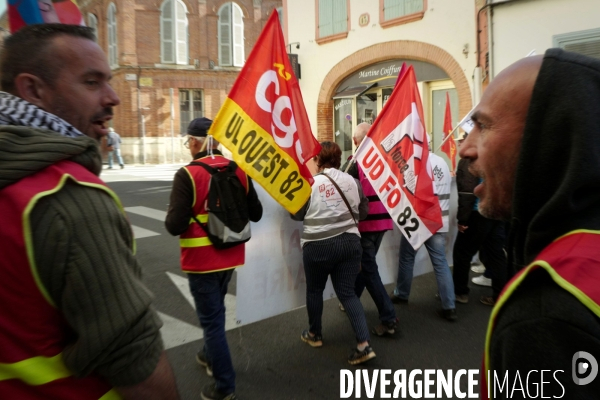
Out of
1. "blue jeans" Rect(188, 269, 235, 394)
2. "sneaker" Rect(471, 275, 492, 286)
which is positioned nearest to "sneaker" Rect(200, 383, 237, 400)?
"blue jeans" Rect(188, 269, 235, 394)

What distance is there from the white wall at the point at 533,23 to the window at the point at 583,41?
123mm

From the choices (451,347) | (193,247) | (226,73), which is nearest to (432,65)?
(451,347)

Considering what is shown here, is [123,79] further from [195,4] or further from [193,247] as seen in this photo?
[193,247]

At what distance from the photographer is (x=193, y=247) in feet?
11.2

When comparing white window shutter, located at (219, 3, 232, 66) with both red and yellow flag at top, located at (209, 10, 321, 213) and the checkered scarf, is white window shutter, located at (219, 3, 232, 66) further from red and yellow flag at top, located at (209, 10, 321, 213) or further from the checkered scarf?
the checkered scarf

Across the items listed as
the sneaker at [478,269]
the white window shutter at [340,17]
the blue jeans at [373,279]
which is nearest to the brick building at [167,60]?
the white window shutter at [340,17]

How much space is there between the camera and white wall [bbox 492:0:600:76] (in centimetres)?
965

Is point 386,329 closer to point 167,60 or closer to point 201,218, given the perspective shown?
point 201,218

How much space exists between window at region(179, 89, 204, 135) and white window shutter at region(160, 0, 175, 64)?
80.3 inches

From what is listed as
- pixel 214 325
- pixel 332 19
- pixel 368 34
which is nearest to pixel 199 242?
pixel 214 325

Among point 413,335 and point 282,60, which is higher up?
point 282,60

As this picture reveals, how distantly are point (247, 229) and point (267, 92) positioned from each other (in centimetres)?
102

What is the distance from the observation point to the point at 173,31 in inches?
1106

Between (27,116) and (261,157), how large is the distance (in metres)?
2.25
